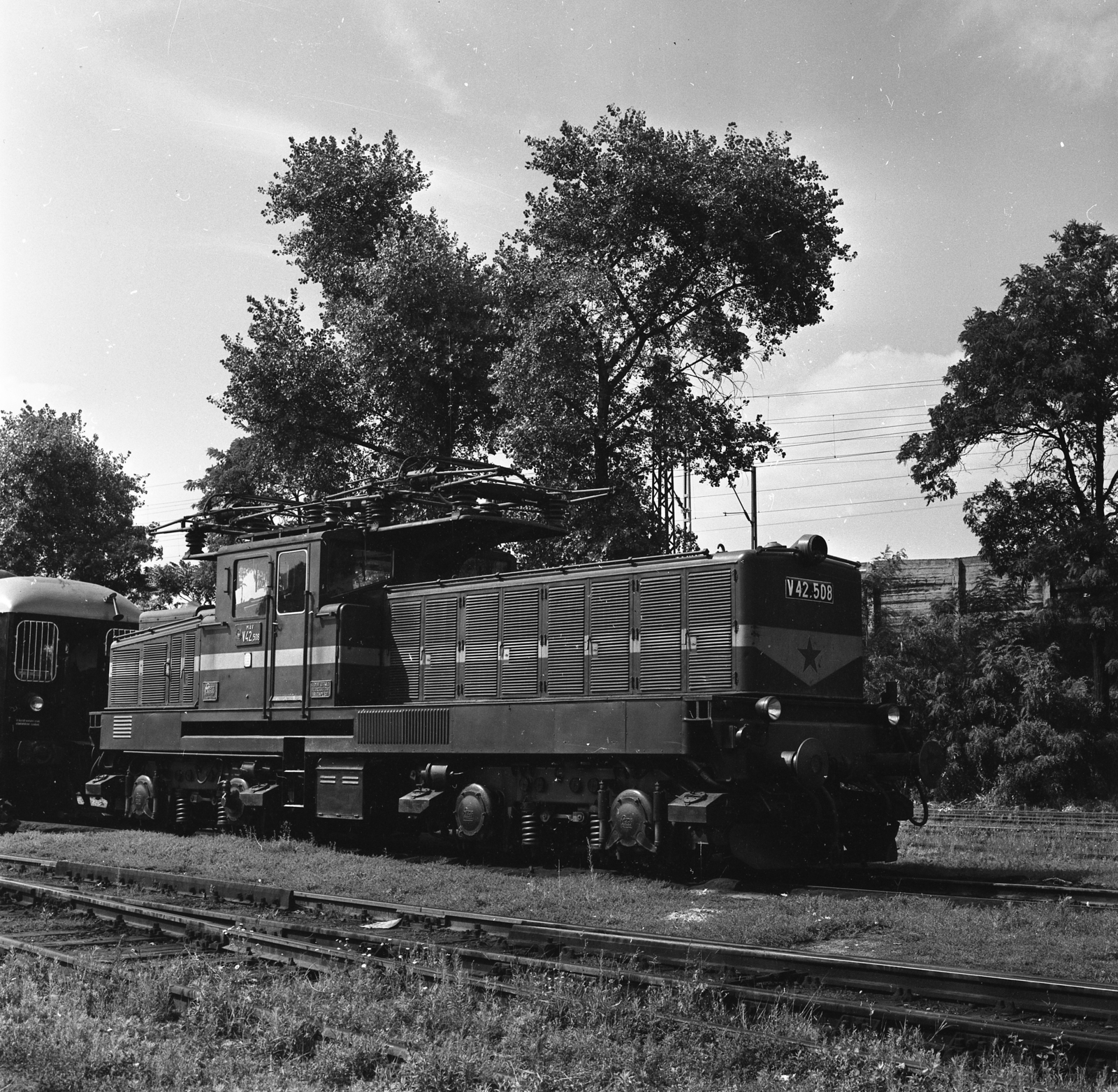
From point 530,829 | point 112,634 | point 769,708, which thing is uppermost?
point 112,634

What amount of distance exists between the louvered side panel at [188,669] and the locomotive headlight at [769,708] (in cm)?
822

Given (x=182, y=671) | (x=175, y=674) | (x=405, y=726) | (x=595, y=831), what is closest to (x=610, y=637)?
(x=595, y=831)

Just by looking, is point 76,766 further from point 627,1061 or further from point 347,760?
point 627,1061

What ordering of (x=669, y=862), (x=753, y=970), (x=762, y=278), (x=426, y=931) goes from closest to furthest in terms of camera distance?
(x=753, y=970) < (x=426, y=931) < (x=669, y=862) < (x=762, y=278)

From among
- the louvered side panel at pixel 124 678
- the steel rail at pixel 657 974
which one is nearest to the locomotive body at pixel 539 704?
the louvered side panel at pixel 124 678

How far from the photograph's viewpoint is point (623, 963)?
7812 mm

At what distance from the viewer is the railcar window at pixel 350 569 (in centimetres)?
1477

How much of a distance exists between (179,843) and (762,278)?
14858 mm

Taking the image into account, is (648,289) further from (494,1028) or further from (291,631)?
(494,1028)

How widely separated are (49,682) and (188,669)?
470 cm

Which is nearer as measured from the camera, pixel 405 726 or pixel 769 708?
pixel 769 708

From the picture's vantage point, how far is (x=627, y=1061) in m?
5.74

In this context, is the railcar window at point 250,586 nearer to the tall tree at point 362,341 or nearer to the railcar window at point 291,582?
the railcar window at point 291,582

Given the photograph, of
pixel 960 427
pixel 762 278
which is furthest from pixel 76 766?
pixel 960 427
